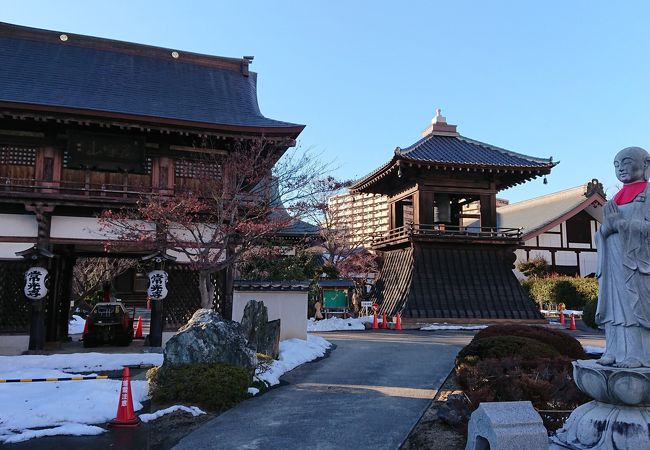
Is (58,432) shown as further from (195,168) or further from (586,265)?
(586,265)

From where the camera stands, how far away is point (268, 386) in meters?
9.46

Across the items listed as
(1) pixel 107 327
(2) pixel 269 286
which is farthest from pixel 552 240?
(1) pixel 107 327

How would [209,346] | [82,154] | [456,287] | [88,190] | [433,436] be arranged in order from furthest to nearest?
1. [456,287]
2. [82,154]
3. [88,190]
4. [209,346]
5. [433,436]

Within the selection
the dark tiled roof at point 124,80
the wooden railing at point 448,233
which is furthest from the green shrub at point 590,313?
the dark tiled roof at point 124,80

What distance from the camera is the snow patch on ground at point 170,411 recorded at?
7.40 metres

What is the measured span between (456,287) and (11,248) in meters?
19.2

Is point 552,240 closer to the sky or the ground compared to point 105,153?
closer to the ground

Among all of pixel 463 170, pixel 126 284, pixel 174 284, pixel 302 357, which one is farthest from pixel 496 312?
pixel 126 284

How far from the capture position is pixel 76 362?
38.6ft

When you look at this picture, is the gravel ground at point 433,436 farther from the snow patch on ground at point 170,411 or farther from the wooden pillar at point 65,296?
the wooden pillar at point 65,296

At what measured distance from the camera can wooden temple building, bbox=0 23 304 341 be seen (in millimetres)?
13156

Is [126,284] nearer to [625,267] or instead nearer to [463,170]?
[463,170]

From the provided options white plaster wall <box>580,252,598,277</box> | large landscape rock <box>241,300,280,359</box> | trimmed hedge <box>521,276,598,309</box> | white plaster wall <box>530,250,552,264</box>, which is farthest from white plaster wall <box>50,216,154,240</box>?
white plaster wall <box>580,252,598,277</box>

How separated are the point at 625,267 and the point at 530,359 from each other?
12.7 feet
